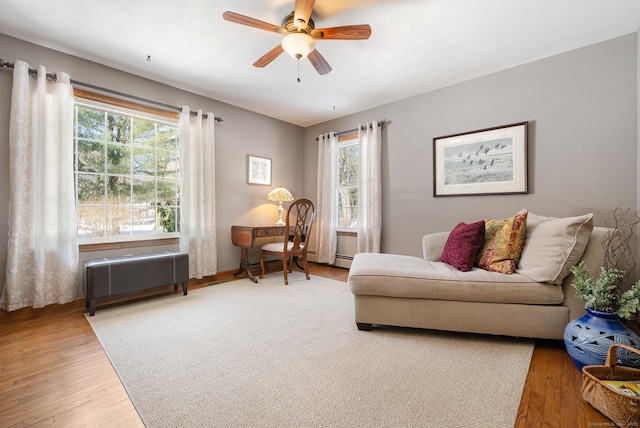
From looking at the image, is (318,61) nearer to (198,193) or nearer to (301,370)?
(198,193)

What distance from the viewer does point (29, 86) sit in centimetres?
237

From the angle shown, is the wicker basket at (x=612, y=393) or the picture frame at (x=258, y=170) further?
the picture frame at (x=258, y=170)

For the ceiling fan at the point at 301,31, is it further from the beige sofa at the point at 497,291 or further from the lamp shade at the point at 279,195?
the lamp shade at the point at 279,195

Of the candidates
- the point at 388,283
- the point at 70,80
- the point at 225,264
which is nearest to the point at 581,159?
the point at 388,283

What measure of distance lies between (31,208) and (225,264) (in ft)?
Answer: 6.69

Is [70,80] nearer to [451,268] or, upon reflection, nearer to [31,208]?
[31,208]

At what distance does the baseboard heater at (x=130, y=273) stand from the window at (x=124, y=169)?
54cm

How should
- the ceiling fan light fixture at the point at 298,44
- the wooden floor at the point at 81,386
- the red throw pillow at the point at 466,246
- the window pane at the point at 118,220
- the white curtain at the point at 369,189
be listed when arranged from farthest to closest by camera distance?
the white curtain at the point at 369,189, the window pane at the point at 118,220, the red throw pillow at the point at 466,246, the ceiling fan light fixture at the point at 298,44, the wooden floor at the point at 81,386

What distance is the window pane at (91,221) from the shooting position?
2729mm

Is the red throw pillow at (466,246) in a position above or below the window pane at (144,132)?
below

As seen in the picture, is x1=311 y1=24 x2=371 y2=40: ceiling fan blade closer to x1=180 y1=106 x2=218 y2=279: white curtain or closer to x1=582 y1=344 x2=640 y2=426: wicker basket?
x1=180 y1=106 x2=218 y2=279: white curtain

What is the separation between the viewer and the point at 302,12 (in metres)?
1.80

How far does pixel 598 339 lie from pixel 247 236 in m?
3.26

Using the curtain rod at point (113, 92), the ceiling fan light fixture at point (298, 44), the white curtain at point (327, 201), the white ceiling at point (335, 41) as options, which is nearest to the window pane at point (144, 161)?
the curtain rod at point (113, 92)
